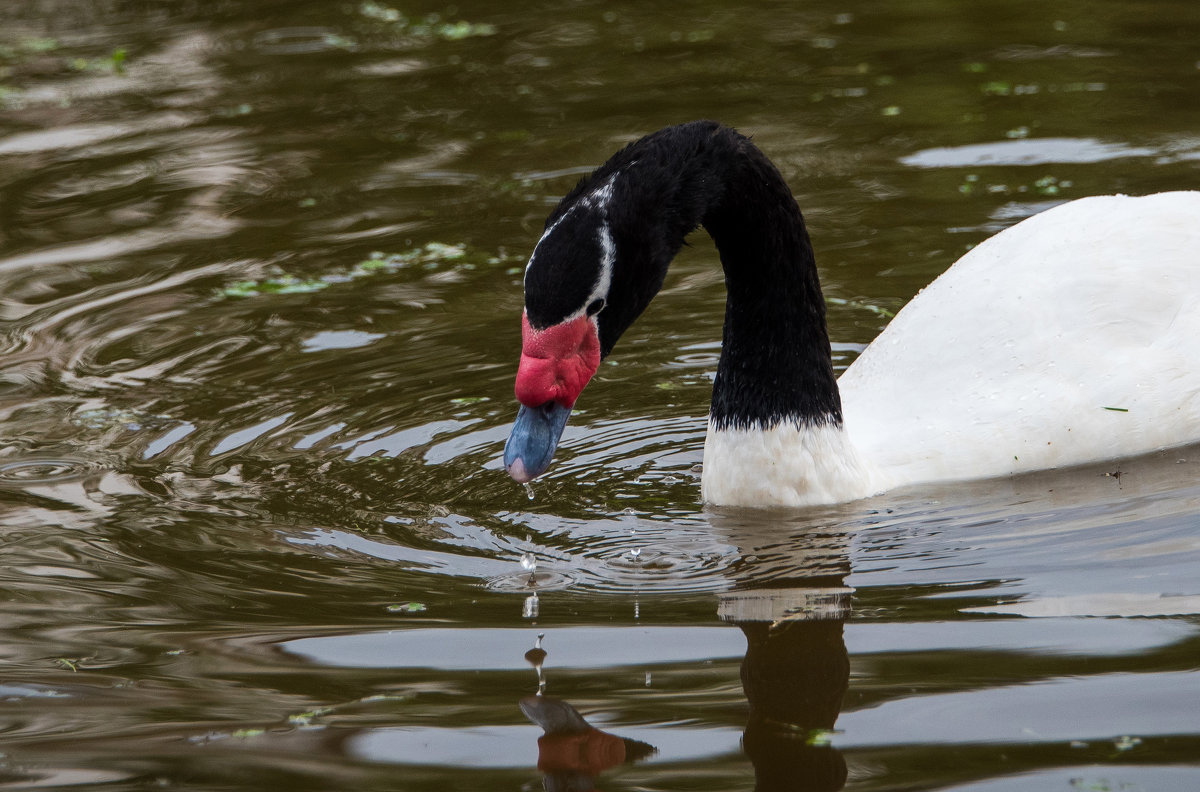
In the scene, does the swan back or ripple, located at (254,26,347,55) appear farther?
ripple, located at (254,26,347,55)

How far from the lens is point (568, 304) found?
5.37 m

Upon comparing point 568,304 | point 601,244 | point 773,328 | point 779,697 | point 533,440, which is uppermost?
point 601,244

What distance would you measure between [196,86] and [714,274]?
582cm

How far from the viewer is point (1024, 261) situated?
278 inches

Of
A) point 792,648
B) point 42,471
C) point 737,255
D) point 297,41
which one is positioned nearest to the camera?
point 792,648

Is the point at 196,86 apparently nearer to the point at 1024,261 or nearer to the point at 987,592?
the point at 1024,261

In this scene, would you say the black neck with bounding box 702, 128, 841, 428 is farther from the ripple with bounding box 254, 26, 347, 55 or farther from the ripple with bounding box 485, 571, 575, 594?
the ripple with bounding box 254, 26, 347, 55

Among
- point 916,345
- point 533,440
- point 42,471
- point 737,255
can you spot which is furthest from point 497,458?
point 42,471

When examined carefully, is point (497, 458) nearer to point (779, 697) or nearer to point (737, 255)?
point (737, 255)

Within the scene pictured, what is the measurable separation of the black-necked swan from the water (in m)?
0.20

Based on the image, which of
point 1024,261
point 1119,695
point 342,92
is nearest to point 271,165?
point 342,92

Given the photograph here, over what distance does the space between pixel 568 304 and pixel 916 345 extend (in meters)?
2.14

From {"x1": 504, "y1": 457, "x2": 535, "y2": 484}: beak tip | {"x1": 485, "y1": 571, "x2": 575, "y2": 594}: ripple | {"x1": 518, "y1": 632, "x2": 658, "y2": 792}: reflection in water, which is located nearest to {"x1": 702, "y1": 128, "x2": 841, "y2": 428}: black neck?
{"x1": 485, "y1": 571, "x2": 575, "y2": 594}: ripple

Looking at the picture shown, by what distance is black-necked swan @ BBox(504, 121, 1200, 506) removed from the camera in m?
5.84
